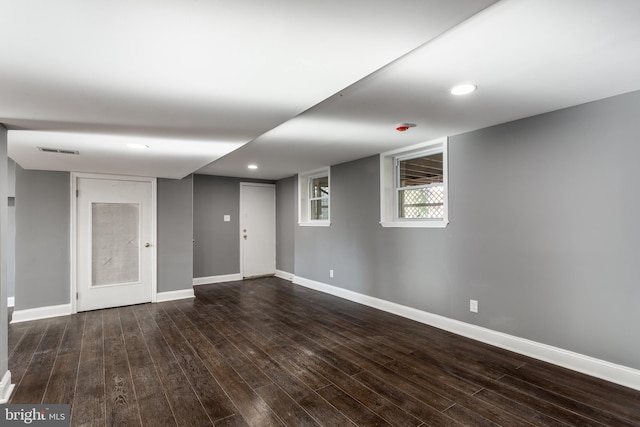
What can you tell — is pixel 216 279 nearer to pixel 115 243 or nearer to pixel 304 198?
pixel 115 243

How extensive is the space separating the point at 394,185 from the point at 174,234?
3657 mm

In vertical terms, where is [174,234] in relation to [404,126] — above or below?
below

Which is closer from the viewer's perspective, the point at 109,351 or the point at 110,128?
the point at 110,128

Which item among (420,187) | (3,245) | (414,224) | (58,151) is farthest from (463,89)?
(58,151)

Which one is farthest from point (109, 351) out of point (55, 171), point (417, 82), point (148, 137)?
point (417, 82)

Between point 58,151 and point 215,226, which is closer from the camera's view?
point 58,151

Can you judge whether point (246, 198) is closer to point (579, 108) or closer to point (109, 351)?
point (109, 351)

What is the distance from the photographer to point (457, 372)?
272 cm

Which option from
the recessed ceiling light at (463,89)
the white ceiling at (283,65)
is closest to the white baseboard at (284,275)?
the white ceiling at (283,65)

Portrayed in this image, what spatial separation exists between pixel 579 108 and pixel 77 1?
3.45 meters

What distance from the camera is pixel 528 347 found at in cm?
302

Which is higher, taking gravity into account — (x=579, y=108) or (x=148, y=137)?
(x=579, y=108)

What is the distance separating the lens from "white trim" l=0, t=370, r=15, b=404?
2332 mm

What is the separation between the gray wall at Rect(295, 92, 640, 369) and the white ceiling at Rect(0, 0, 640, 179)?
0.29 metres
